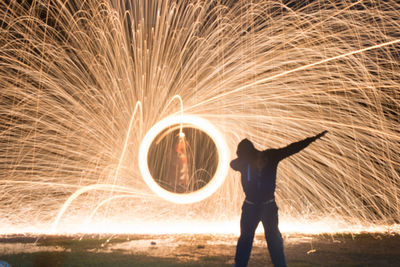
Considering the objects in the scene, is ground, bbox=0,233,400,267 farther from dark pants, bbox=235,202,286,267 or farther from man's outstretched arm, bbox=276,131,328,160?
man's outstretched arm, bbox=276,131,328,160

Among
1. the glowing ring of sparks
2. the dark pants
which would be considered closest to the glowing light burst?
the glowing ring of sparks

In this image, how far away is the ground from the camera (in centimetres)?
559

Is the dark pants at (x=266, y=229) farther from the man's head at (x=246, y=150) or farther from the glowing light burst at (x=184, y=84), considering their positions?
the glowing light burst at (x=184, y=84)

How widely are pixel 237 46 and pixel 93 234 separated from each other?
17.4 ft

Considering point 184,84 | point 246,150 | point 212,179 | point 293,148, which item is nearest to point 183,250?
point 246,150

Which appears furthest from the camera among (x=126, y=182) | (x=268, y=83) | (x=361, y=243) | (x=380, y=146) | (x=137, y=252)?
(x=380, y=146)

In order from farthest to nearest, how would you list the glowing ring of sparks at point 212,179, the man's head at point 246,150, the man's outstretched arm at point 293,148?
the glowing ring of sparks at point 212,179 → the man's head at point 246,150 → the man's outstretched arm at point 293,148

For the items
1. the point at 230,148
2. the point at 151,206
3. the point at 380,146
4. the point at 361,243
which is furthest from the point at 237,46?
the point at 380,146

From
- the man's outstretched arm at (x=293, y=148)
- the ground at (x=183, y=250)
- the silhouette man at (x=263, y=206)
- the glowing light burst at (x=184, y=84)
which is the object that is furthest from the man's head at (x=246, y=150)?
the glowing light burst at (x=184, y=84)

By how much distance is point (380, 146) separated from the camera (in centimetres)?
1391

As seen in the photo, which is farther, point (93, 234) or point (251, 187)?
point (93, 234)

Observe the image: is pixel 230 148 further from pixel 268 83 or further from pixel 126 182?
pixel 126 182

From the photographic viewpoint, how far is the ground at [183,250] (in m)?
5.59

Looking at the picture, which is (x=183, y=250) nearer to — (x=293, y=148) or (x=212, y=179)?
(x=212, y=179)
